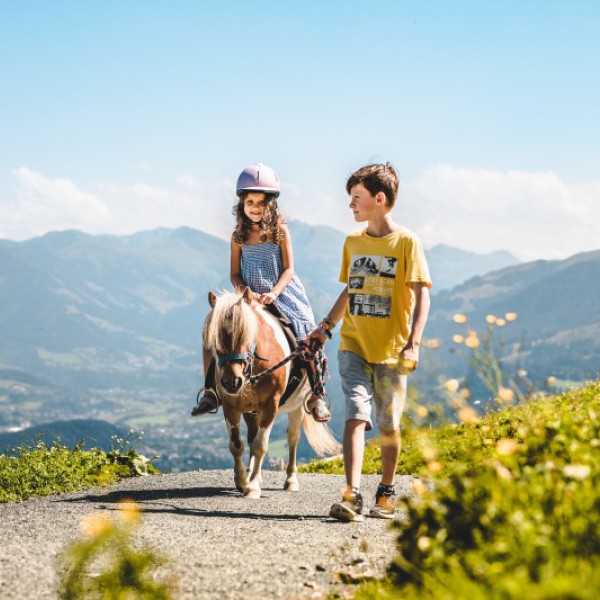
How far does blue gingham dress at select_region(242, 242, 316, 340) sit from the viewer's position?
9875 millimetres

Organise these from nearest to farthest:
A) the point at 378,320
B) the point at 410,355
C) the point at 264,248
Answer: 1. the point at 410,355
2. the point at 378,320
3. the point at 264,248

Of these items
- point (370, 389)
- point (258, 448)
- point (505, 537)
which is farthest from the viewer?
point (258, 448)

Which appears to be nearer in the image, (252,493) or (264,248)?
(252,493)

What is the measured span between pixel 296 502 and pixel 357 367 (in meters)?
2.35

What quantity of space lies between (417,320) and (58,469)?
19.6 feet

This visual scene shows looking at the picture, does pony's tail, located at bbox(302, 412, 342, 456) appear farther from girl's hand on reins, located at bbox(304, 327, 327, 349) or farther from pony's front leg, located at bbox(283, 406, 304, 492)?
girl's hand on reins, located at bbox(304, 327, 327, 349)

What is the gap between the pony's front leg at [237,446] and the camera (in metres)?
8.96

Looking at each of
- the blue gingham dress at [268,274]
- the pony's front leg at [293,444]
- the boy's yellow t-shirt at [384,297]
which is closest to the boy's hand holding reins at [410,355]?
the boy's yellow t-shirt at [384,297]

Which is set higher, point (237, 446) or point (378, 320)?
point (378, 320)

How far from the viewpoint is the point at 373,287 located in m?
7.66

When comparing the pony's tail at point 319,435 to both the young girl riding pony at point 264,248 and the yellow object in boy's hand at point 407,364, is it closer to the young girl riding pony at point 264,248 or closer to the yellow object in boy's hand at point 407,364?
the young girl riding pony at point 264,248

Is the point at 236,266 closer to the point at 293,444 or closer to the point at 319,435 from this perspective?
the point at 293,444

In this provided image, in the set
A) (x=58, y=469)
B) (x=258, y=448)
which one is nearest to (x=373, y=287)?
(x=258, y=448)

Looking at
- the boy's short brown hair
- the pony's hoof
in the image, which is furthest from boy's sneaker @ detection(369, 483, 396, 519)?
the boy's short brown hair
